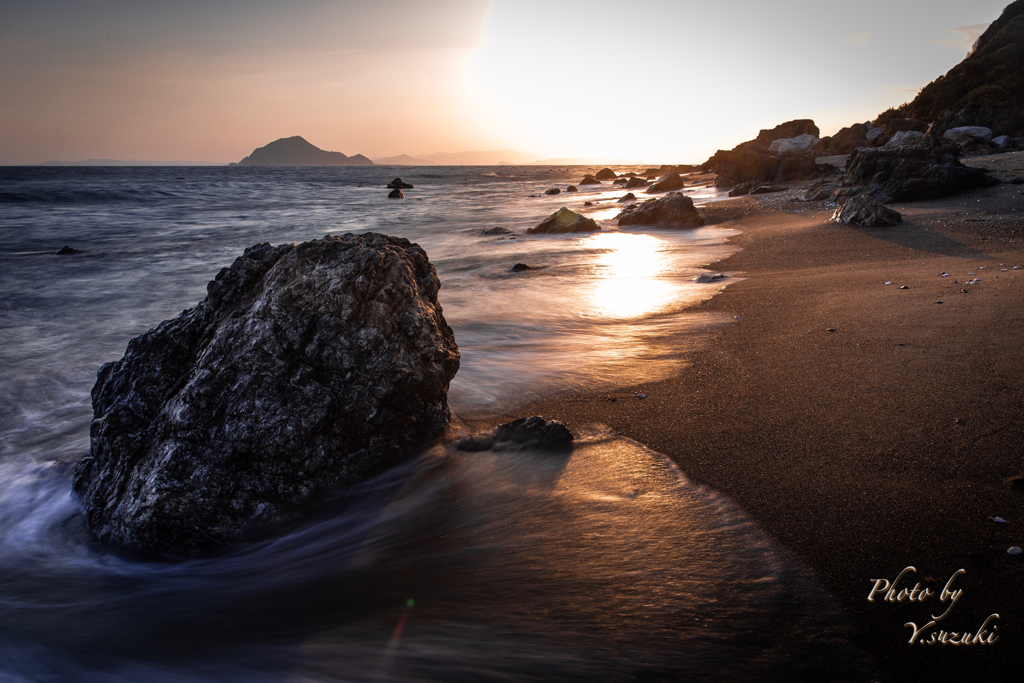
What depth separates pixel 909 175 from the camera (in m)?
12.2

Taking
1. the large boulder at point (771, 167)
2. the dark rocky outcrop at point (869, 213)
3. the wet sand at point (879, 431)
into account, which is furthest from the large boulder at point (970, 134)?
the wet sand at point (879, 431)

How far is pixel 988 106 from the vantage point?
27.8 meters

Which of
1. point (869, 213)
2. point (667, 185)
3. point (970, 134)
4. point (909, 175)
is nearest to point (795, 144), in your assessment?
point (970, 134)

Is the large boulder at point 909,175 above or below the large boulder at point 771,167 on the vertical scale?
below

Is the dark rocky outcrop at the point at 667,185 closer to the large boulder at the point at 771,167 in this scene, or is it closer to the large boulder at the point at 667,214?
the large boulder at the point at 771,167

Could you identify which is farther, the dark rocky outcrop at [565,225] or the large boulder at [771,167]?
the large boulder at [771,167]

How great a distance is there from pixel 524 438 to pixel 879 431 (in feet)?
6.67

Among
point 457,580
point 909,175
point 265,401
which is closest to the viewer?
point 457,580

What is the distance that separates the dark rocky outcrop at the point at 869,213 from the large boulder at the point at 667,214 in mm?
4828

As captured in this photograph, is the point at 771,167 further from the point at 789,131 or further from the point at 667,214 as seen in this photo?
the point at 789,131

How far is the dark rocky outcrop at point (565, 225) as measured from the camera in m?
14.9

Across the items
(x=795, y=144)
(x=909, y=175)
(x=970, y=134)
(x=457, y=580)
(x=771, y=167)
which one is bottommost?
(x=457, y=580)

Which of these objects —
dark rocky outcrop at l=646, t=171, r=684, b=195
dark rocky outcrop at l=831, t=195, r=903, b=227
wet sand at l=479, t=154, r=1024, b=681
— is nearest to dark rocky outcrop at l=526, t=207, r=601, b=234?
dark rocky outcrop at l=831, t=195, r=903, b=227

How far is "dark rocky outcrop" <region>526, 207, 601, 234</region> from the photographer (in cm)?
1489
